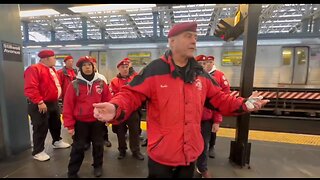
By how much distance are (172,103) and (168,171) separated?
0.52 meters

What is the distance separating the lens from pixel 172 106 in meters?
1.54

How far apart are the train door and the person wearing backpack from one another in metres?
6.75

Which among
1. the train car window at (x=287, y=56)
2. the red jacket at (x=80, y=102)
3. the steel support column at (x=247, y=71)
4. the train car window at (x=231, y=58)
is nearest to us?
the red jacket at (x=80, y=102)

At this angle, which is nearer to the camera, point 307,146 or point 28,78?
point 28,78

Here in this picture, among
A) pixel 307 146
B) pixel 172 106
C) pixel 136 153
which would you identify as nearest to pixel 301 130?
pixel 307 146

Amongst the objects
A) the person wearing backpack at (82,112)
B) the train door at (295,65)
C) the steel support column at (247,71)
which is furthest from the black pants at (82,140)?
the train door at (295,65)

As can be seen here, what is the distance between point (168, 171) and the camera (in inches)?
63.1

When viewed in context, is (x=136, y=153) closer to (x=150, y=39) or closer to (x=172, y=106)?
(x=172, y=106)

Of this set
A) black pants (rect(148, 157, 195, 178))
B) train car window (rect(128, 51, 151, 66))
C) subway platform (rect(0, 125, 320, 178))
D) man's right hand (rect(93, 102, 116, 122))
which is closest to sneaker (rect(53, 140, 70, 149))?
subway platform (rect(0, 125, 320, 178))

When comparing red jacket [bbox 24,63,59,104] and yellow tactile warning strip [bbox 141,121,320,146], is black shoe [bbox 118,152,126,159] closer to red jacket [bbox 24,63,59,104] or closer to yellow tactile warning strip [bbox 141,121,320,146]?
red jacket [bbox 24,63,59,104]

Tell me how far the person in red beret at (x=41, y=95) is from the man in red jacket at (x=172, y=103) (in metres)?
2.15

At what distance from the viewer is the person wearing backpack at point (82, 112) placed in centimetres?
267

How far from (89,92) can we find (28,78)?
3.66 feet

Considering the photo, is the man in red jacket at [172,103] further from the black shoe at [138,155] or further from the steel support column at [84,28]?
the steel support column at [84,28]
